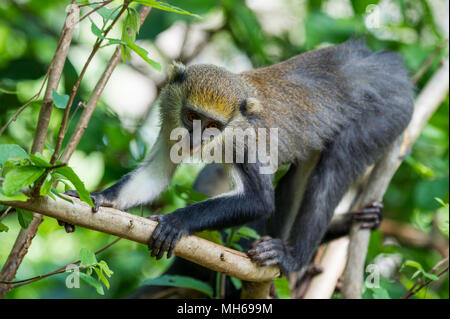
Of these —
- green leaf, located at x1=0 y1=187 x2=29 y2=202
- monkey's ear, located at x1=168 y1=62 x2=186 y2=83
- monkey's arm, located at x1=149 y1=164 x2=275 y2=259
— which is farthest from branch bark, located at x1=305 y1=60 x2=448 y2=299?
green leaf, located at x1=0 y1=187 x2=29 y2=202

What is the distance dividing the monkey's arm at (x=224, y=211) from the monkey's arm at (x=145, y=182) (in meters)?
0.66

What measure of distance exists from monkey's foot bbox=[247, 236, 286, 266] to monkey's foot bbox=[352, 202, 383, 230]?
127 cm

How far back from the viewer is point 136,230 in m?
3.42

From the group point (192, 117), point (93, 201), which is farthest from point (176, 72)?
point (93, 201)

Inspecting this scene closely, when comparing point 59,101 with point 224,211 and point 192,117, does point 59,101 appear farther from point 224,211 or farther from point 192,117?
point 192,117

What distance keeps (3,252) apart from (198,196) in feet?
11.8

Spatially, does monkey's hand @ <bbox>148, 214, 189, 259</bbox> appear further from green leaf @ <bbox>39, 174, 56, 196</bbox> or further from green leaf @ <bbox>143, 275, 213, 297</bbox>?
green leaf @ <bbox>39, 174, 56, 196</bbox>

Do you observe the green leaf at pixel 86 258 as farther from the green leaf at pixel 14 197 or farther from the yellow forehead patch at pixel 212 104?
the yellow forehead patch at pixel 212 104

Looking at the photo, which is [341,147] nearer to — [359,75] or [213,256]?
[359,75]

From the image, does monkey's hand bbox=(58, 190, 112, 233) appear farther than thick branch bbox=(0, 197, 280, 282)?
Yes

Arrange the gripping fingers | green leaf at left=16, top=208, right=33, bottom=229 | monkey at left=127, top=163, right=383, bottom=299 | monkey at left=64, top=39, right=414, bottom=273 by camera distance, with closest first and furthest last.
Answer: green leaf at left=16, top=208, right=33, bottom=229, the gripping fingers, monkey at left=64, top=39, right=414, bottom=273, monkey at left=127, top=163, right=383, bottom=299

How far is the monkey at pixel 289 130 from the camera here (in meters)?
4.71

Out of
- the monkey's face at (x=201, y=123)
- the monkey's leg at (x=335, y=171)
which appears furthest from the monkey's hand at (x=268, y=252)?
the monkey's face at (x=201, y=123)

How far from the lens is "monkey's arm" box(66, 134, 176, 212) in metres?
4.57
